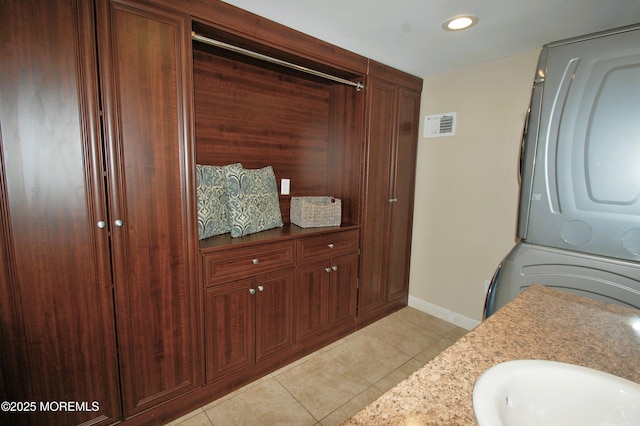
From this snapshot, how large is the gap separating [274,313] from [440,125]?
7.22 ft

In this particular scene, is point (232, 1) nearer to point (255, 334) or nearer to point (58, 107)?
point (58, 107)

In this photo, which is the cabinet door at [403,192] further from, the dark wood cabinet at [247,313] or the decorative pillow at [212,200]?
the decorative pillow at [212,200]

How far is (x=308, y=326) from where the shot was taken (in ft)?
7.20

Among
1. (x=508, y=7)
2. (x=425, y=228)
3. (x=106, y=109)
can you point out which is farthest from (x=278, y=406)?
(x=508, y=7)

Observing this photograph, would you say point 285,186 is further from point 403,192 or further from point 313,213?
point 403,192

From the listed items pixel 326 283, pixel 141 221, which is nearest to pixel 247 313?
pixel 326 283

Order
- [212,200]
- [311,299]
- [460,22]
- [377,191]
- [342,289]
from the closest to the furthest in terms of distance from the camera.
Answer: [460,22] → [212,200] → [311,299] → [342,289] → [377,191]

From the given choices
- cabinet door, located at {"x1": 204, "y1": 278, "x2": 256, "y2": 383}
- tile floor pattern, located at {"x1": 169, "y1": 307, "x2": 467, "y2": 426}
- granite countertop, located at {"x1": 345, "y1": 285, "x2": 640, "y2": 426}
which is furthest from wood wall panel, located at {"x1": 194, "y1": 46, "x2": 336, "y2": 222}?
granite countertop, located at {"x1": 345, "y1": 285, "x2": 640, "y2": 426}

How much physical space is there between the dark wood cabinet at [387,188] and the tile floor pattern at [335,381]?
0.31m

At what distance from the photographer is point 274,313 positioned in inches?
77.8

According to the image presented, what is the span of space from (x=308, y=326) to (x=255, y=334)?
0.45m

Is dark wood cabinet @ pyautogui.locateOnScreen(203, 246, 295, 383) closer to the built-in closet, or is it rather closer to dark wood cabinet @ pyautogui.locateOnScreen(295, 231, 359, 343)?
the built-in closet

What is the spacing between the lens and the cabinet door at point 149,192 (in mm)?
1335

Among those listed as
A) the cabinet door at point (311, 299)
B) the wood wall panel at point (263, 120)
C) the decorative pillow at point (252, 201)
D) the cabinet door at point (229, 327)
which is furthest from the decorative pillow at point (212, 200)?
the cabinet door at point (311, 299)
